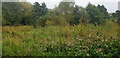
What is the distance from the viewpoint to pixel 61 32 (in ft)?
17.7

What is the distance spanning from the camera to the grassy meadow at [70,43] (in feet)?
12.8

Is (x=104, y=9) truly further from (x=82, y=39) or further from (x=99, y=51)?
(x=99, y=51)

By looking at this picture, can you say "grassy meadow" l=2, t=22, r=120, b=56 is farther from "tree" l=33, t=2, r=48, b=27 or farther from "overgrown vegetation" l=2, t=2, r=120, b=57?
"tree" l=33, t=2, r=48, b=27

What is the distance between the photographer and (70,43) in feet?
14.4

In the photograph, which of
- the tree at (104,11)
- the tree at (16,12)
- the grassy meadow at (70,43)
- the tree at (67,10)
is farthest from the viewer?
the tree at (16,12)

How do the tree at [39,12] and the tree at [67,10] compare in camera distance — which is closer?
the tree at [67,10]

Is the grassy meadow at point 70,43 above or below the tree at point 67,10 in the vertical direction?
below

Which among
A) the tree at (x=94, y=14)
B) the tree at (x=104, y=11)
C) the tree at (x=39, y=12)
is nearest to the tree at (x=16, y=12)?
the tree at (x=39, y=12)

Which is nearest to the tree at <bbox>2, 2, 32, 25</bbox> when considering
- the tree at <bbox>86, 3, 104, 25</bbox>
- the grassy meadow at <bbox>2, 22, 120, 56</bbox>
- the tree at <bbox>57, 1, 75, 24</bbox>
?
the tree at <bbox>57, 1, 75, 24</bbox>

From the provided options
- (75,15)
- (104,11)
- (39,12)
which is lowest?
(75,15)

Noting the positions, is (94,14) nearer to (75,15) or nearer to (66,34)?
(75,15)

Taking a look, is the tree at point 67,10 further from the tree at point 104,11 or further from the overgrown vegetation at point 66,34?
the tree at point 104,11

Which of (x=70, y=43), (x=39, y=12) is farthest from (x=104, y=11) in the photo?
(x=39, y=12)

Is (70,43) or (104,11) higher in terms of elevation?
(104,11)
